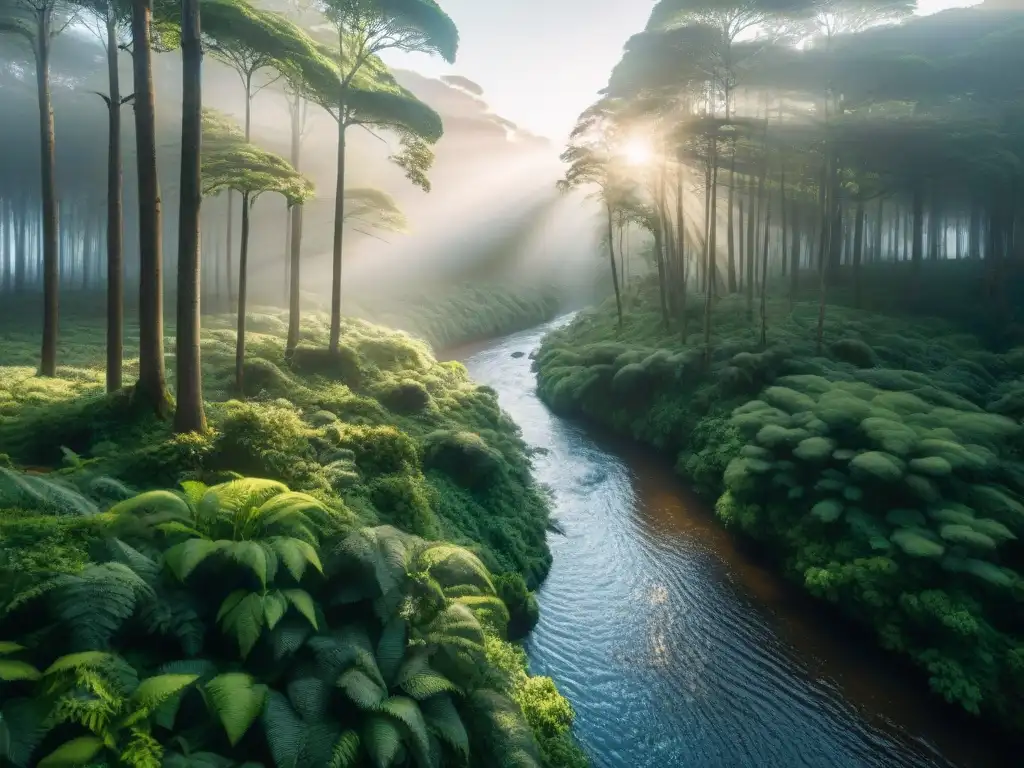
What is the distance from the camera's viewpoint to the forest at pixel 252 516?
409 centimetres

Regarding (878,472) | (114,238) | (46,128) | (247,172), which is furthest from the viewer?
(46,128)

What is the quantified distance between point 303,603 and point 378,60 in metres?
15.5

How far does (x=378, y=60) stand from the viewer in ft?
52.2

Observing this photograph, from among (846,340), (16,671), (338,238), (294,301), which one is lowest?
(16,671)

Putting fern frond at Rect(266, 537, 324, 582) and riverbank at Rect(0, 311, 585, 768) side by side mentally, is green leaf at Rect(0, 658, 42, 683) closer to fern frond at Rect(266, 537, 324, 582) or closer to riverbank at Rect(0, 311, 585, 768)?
riverbank at Rect(0, 311, 585, 768)

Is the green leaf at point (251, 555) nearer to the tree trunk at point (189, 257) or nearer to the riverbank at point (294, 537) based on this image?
the riverbank at point (294, 537)

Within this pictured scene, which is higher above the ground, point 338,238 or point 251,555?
point 338,238

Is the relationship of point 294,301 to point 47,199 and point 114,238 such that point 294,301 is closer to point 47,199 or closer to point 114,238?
point 114,238

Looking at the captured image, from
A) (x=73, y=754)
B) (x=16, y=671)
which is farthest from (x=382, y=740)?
(x=16, y=671)

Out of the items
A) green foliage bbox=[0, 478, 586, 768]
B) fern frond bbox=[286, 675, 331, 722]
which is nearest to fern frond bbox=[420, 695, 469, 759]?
green foliage bbox=[0, 478, 586, 768]

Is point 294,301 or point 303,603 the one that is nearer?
point 303,603

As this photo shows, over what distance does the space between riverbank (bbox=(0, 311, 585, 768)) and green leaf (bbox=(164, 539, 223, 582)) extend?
18 mm

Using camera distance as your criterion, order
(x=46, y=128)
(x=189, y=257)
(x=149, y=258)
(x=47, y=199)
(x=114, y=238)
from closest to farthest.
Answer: (x=189, y=257)
(x=149, y=258)
(x=114, y=238)
(x=46, y=128)
(x=47, y=199)

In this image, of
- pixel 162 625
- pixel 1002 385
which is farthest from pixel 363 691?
pixel 1002 385
